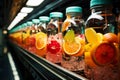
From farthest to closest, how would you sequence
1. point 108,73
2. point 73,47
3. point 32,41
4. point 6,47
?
point 6,47
point 32,41
point 73,47
point 108,73

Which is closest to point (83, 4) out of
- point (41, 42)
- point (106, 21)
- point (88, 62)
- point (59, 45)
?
point (59, 45)

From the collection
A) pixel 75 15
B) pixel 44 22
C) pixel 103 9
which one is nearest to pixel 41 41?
pixel 44 22

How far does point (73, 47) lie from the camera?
1123 mm

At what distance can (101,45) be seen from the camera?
2.70 feet

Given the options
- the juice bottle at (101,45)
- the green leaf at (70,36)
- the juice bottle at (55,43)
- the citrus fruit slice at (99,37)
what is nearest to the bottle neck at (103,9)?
the juice bottle at (101,45)

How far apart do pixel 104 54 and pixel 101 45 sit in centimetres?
3

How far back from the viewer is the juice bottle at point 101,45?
822 mm

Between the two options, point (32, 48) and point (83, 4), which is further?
point (32, 48)

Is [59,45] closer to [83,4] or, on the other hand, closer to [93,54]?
[83,4]

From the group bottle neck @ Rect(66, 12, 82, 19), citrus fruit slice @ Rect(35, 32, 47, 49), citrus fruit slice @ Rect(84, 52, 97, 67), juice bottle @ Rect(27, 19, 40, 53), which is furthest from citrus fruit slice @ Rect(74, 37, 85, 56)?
juice bottle @ Rect(27, 19, 40, 53)

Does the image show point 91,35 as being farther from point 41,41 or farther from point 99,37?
point 41,41

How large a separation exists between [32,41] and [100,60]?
1.21m

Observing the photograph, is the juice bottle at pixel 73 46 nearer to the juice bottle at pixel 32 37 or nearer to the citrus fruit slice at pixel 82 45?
the citrus fruit slice at pixel 82 45

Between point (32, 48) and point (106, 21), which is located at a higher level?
point (106, 21)
